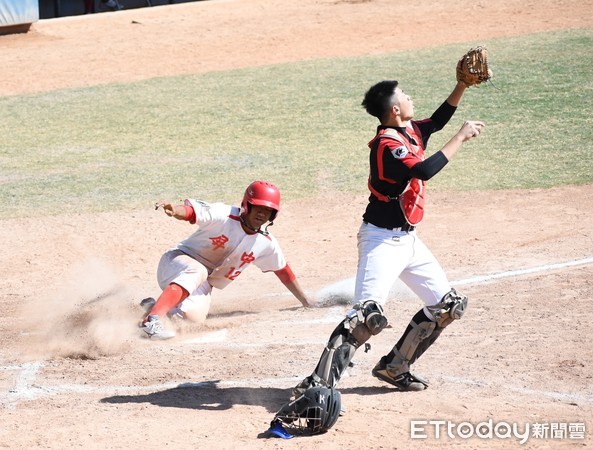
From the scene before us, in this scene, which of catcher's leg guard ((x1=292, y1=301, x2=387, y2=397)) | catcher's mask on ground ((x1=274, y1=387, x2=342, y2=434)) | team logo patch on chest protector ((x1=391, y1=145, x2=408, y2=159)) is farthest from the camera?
team logo patch on chest protector ((x1=391, y1=145, x2=408, y2=159))

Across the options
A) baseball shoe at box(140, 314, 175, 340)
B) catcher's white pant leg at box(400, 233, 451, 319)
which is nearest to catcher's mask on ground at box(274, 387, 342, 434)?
catcher's white pant leg at box(400, 233, 451, 319)

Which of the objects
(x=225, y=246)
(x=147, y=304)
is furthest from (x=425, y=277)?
(x=147, y=304)

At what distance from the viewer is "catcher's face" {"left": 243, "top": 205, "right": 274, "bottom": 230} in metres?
6.90

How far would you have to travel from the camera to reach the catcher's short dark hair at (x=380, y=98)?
18.5 ft

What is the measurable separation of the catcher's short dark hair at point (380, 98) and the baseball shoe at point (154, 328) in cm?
234

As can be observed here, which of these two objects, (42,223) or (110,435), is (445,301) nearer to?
(110,435)

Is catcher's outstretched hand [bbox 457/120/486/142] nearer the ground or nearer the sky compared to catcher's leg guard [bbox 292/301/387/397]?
nearer the sky

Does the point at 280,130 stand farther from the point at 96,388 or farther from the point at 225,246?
the point at 96,388

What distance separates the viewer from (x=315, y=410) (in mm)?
5070

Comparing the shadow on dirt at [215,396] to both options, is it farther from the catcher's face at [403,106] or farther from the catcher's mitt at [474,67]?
the catcher's mitt at [474,67]

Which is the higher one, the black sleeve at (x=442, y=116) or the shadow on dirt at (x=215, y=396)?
the black sleeve at (x=442, y=116)

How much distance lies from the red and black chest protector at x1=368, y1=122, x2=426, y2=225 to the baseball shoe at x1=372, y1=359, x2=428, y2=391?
0.94 metres

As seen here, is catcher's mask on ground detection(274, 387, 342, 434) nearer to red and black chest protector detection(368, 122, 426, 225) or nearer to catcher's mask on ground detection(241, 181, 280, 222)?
red and black chest protector detection(368, 122, 426, 225)

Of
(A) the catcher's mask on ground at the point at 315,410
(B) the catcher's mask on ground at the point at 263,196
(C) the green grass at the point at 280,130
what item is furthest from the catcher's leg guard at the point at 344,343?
(C) the green grass at the point at 280,130
